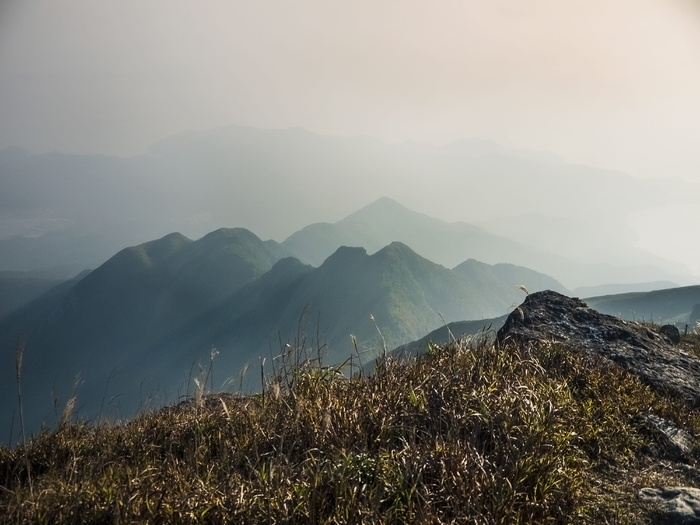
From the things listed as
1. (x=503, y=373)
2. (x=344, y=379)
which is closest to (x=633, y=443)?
(x=503, y=373)

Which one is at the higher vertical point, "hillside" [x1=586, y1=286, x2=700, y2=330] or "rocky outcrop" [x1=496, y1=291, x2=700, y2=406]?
"rocky outcrop" [x1=496, y1=291, x2=700, y2=406]

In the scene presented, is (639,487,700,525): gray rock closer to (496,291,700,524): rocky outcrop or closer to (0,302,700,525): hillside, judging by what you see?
(0,302,700,525): hillside

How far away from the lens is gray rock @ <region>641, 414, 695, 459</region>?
5.81 meters

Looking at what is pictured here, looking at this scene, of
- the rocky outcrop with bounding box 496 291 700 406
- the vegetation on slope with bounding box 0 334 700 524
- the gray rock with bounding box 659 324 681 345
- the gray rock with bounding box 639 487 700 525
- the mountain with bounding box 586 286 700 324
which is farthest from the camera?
the mountain with bounding box 586 286 700 324

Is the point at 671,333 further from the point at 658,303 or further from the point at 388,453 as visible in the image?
the point at 658,303

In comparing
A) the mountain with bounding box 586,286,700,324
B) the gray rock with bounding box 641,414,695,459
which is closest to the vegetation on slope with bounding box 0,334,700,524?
the gray rock with bounding box 641,414,695,459

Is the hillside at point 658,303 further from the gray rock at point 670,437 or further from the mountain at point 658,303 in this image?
the gray rock at point 670,437

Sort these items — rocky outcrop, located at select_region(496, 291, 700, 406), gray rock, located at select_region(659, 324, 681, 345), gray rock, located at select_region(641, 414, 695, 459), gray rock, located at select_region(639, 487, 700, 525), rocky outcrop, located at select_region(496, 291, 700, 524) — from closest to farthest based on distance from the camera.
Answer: gray rock, located at select_region(639, 487, 700, 525), gray rock, located at select_region(641, 414, 695, 459), rocky outcrop, located at select_region(496, 291, 700, 524), rocky outcrop, located at select_region(496, 291, 700, 406), gray rock, located at select_region(659, 324, 681, 345)

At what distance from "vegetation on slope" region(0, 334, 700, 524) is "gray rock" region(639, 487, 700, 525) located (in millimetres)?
185

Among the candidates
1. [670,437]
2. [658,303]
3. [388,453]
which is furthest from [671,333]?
[658,303]

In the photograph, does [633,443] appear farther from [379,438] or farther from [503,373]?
[379,438]

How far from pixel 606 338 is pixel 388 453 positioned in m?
5.86

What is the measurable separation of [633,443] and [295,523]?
422 cm

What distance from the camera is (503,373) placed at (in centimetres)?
631
